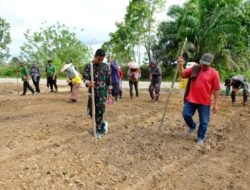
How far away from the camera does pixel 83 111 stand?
11203 millimetres

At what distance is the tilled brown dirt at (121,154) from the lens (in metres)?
5.27

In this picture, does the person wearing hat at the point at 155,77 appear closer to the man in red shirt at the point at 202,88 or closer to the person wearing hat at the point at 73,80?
the person wearing hat at the point at 73,80

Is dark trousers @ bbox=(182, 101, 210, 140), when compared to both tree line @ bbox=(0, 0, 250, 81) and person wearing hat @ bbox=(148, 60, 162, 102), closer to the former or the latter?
person wearing hat @ bbox=(148, 60, 162, 102)

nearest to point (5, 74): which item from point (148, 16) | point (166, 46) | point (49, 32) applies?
point (49, 32)

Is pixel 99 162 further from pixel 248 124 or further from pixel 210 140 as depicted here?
pixel 248 124

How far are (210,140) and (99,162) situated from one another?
2.68 m

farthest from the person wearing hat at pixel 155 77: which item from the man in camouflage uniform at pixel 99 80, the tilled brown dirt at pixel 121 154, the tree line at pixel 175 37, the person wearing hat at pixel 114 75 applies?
the tree line at pixel 175 37

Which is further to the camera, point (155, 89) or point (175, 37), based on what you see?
point (175, 37)

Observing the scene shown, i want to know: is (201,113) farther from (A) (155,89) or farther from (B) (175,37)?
(B) (175,37)

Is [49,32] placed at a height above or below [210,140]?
above

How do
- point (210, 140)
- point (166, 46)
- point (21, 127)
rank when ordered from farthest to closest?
1. point (166, 46)
2. point (21, 127)
3. point (210, 140)

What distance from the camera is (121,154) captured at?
21.1 feet

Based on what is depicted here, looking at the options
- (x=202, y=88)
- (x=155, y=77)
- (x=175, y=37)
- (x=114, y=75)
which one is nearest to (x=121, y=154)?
(x=202, y=88)

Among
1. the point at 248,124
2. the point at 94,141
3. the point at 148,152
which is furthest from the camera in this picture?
the point at 248,124
